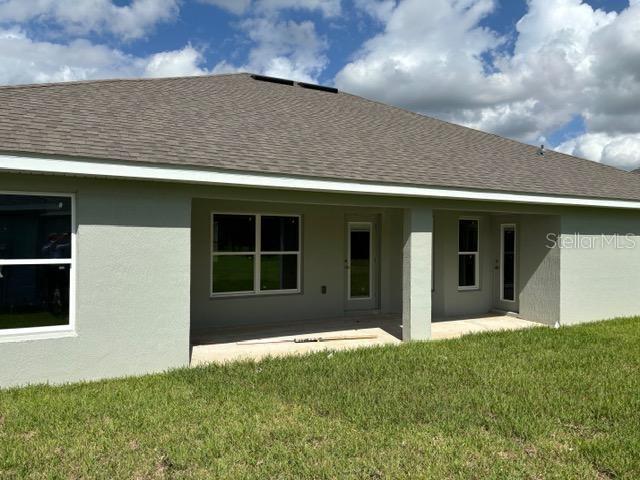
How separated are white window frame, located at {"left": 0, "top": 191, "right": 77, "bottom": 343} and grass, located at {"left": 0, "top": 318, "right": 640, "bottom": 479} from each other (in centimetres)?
71

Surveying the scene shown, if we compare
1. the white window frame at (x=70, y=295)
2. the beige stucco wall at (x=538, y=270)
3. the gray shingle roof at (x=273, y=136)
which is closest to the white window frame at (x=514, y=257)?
the beige stucco wall at (x=538, y=270)

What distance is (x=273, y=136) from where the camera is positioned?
905 centimetres

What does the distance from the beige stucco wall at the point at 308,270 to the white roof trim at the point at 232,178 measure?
2725mm

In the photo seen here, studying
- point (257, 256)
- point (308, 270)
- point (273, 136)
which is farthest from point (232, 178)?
point (308, 270)

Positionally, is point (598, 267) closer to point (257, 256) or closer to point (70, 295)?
point (257, 256)

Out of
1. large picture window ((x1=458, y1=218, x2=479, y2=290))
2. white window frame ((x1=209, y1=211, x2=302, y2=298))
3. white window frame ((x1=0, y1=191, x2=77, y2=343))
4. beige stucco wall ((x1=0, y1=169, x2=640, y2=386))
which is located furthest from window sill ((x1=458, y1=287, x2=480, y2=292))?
white window frame ((x1=0, y1=191, x2=77, y2=343))

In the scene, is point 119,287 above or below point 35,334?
above

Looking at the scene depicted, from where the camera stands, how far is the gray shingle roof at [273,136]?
685 cm

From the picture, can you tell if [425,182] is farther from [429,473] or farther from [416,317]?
[429,473]

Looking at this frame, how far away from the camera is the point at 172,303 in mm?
7195

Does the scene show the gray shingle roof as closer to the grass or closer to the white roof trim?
the white roof trim

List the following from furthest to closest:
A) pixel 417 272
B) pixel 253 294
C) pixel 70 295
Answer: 1. pixel 253 294
2. pixel 417 272
3. pixel 70 295

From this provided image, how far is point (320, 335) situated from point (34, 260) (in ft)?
17.2

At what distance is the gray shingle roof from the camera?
6.85 meters
